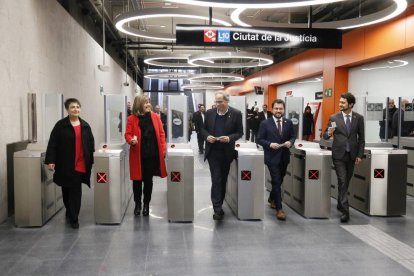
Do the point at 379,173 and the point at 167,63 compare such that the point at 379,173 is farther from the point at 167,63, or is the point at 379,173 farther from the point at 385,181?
the point at 167,63

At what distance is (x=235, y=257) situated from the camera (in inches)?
139

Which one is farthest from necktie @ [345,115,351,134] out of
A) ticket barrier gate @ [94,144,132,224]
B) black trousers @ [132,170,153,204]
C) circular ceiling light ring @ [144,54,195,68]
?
circular ceiling light ring @ [144,54,195,68]

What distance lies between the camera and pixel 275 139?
4.93m

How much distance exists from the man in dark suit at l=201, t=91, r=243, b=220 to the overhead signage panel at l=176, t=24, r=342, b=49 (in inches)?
75.8

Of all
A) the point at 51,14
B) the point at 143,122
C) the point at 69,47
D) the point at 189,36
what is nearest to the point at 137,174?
the point at 143,122

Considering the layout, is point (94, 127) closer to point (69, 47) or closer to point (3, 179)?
point (69, 47)

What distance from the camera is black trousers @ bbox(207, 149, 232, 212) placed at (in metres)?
4.75

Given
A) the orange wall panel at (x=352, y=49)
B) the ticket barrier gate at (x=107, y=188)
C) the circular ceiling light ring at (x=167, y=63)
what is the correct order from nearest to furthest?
1. the ticket barrier gate at (x=107, y=188)
2. the orange wall panel at (x=352, y=49)
3. the circular ceiling light ring at (x=167, y=63)

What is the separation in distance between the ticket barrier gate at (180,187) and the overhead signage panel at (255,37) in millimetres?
2388

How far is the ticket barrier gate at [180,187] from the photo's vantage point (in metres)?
4.68

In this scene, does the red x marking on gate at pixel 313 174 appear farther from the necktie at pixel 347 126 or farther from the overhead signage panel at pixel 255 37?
the overhead signage panel at pixel 255 37

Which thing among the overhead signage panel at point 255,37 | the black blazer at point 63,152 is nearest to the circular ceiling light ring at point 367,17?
the overhead signage panel at point 255,37

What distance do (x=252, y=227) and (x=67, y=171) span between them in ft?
7.08

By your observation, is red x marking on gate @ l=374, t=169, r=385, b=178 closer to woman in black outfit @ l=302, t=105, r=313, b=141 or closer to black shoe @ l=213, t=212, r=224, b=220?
black shoe @ l=213, t=212, r=224, b=220
